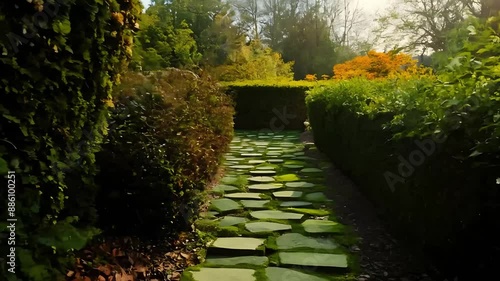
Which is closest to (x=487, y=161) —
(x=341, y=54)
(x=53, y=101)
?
(x=53, y=101)

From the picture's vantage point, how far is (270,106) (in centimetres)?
1378

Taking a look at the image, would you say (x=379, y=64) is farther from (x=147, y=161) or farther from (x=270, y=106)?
(x=147, y=161)

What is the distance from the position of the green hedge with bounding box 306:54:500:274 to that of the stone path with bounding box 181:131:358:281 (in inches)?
22.8

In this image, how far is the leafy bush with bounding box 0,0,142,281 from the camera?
1.47 meters

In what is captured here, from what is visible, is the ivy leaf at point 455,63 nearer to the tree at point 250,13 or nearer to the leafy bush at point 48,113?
the leafy bush at point 48,113

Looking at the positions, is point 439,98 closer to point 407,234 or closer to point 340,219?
point 407,234

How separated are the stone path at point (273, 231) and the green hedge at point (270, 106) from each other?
24.3ft

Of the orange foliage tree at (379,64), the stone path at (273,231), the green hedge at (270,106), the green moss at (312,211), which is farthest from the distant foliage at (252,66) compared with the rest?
the green moss at (312,211)

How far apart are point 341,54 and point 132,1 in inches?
1140

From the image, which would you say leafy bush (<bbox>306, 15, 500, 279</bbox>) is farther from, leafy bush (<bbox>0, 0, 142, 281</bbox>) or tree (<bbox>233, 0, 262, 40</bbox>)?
tree (<bbox>233, 0, 262, 40</bbox>)

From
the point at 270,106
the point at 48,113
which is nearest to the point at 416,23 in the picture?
the point at 270,106

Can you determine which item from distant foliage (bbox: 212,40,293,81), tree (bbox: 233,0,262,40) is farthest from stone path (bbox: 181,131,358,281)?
tree (bbox: 233,0,262,40)

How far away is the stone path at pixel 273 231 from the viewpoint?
111 inches

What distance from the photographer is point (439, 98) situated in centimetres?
262
